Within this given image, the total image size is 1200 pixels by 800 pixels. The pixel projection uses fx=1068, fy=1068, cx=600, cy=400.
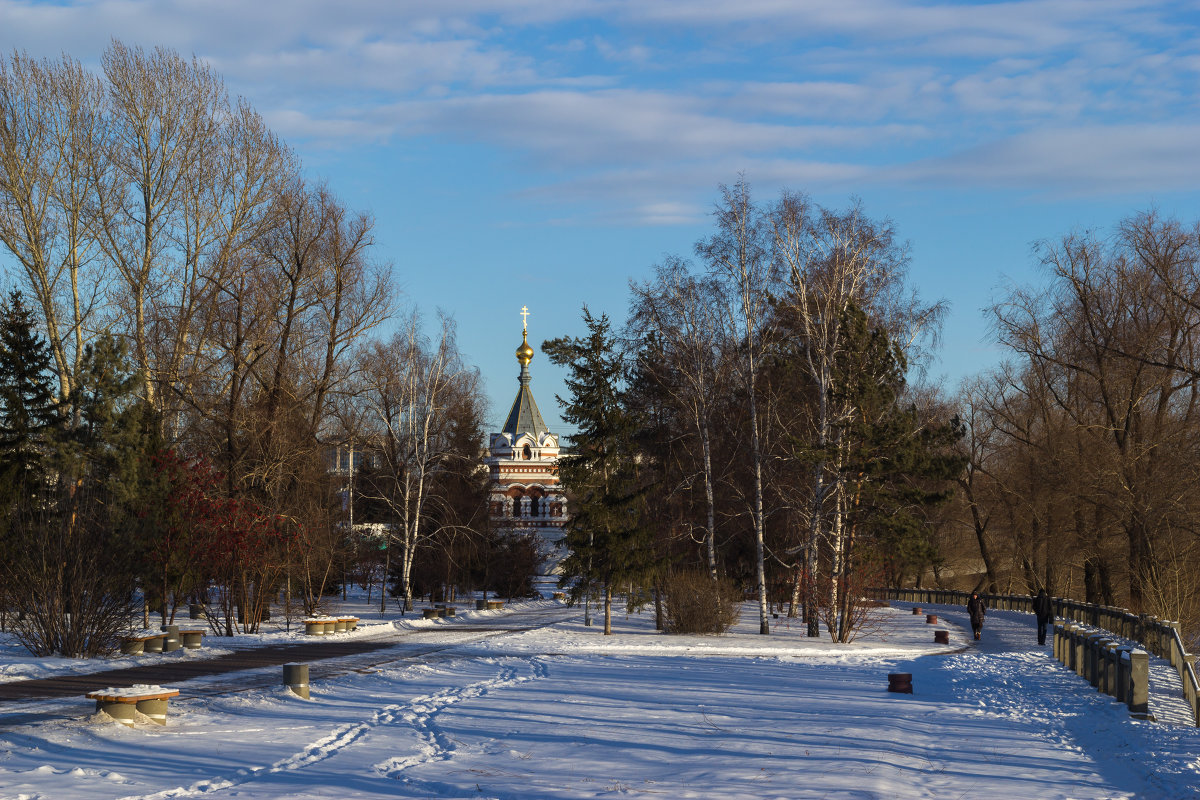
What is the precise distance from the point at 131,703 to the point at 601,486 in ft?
61.8

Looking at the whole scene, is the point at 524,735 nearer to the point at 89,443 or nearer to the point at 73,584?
the point at 73,584

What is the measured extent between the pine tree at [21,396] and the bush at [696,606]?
1955 cm

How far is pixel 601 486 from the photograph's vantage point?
30.8 m

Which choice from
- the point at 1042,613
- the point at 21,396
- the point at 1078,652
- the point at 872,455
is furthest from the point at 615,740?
the point at 21,396

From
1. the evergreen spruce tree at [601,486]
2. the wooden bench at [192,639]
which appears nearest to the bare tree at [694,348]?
the evergreen spruce tree at [601,486]

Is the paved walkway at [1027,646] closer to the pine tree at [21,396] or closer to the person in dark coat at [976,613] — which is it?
the person in dark coat at [976,613]

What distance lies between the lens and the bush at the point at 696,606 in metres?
29.2

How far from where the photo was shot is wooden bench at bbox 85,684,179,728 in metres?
12.8

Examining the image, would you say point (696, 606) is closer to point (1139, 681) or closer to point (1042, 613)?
point (1042, 613)

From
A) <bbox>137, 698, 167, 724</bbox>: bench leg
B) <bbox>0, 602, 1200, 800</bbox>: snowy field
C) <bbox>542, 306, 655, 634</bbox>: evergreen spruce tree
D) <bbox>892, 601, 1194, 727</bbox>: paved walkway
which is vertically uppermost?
<bbox>542, 306, 655, 634</bbox>: evergreen spruce tree

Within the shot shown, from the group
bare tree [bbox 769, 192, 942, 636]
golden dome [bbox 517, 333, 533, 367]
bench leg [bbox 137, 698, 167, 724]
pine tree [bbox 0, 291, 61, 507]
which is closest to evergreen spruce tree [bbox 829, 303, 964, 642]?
bare tree [bbox 769, 192, 942, 636]

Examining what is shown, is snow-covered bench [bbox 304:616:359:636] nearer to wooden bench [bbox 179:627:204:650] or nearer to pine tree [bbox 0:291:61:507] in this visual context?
wooden bench [bbox 179:627:204:650]

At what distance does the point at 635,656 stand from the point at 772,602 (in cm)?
2426

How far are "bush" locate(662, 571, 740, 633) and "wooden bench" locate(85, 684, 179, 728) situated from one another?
17981 millimetres
